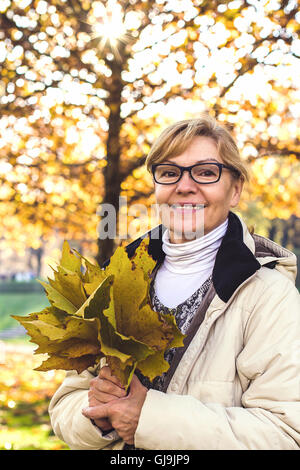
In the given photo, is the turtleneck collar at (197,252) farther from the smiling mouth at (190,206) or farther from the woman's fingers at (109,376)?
the woman's fingers at (109,376)

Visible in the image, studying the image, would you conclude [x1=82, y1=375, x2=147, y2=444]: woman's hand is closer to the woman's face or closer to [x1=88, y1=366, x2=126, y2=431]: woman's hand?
[x1=88, y1=366, x2=126, y2=431]: woman's hand

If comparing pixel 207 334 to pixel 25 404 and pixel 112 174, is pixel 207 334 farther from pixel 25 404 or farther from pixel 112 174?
pixel 25 404

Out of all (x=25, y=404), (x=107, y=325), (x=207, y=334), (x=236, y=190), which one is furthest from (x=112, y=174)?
(x=107, y=325)

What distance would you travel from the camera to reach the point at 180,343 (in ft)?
5.61

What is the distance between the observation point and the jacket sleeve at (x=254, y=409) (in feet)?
5.72

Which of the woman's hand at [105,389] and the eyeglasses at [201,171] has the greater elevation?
the eyeglasses at [201,171]

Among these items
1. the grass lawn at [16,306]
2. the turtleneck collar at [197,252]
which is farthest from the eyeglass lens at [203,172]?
the grass lawn at [16,306]

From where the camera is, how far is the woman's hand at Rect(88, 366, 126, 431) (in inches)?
71.5

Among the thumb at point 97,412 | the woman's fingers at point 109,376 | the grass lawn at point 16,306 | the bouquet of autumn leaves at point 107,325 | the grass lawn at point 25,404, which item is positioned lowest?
the grass lawn at point 16,306

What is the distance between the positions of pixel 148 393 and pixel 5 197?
6459mm

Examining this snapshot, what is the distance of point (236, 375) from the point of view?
1.93 m

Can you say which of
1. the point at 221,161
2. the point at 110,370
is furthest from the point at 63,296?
the point at 221,161

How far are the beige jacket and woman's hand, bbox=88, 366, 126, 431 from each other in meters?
0.12

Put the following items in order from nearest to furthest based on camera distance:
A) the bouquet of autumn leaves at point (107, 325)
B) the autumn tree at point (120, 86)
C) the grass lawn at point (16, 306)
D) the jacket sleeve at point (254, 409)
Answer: the bouquet of autumn leaves at point (107, 325) → the jacket sleeve at point (254, 409) → the autumn tree at point (120, 86) → the grass lawn at point (16, 306)
